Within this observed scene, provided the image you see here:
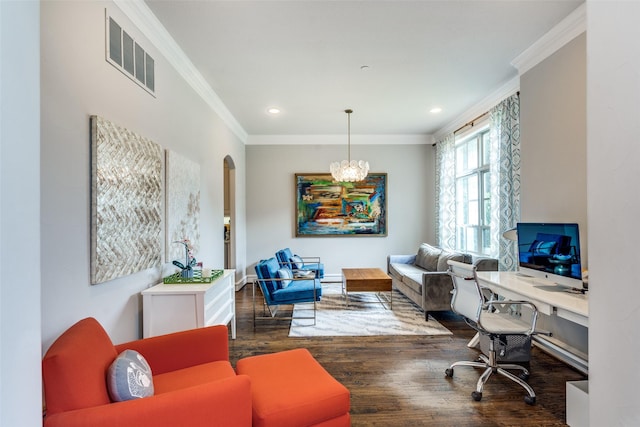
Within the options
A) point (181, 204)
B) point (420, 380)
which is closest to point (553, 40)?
point (420, 380)

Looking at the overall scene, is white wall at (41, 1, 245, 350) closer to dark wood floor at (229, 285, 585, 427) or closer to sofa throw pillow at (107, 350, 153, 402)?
sofa throw pillow at (107, 350, 153, 402)

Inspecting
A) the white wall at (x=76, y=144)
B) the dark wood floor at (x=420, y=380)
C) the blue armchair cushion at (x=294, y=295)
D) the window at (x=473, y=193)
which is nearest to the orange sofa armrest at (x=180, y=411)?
the white wall at (x=76, y=144)

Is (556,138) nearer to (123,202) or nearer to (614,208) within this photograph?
(614,208)

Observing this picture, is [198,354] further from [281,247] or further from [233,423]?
[281,247]

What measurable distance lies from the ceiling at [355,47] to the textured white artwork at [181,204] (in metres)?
1.13

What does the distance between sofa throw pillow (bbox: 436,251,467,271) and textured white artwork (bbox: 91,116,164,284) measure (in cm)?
365

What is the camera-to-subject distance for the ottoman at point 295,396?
4.88 ft

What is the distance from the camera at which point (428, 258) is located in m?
5.13

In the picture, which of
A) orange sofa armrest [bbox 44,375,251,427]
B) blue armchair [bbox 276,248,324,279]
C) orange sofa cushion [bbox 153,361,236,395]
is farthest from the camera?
blue armchair [bbox 276,248,324,279]

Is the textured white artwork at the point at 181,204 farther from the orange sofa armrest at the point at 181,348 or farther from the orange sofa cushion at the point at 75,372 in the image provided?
the orange sofa cushion at the point at 75,372

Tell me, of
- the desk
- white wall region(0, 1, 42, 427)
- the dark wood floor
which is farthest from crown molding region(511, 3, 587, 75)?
white wall region(0, 1, 42, 427)

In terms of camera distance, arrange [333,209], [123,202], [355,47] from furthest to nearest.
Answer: [333,209]
[355,47]
[123,202]

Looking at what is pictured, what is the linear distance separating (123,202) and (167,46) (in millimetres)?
1623

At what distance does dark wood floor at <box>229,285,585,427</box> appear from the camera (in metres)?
2.09
